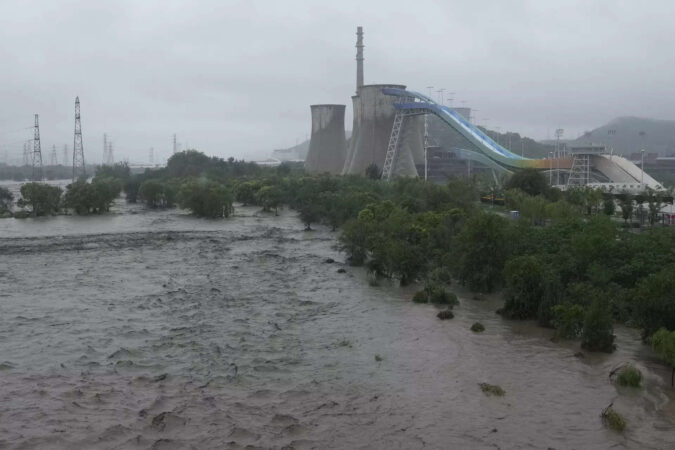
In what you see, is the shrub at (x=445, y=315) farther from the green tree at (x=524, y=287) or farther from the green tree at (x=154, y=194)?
the green tree at (x=154, y=194)

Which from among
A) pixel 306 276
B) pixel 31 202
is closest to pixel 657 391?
pixel 306 276

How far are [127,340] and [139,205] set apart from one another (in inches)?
1216

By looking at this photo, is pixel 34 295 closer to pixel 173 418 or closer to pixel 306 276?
pixel 306 276

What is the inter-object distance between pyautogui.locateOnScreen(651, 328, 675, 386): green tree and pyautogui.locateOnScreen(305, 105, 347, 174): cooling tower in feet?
131

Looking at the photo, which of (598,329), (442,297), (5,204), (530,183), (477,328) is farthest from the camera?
(5,204)

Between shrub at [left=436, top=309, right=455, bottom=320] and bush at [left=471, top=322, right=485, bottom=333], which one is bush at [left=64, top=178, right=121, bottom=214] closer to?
shrub at [left=436, top=309, right=455, bottom=320]

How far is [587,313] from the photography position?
10.0 metres

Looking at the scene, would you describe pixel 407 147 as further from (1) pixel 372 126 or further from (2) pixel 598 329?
(2) pixel 598 329

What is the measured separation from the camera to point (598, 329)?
9891 mm

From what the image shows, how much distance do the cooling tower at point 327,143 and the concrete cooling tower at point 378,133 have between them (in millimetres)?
3942

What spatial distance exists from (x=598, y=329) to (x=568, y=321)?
0.58 metres

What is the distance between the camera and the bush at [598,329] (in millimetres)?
9906

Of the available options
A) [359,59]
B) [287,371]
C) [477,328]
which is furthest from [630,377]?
[359,59]

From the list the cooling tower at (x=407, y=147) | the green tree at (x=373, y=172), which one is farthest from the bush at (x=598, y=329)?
the cooling tower at (x=407, y=147)
